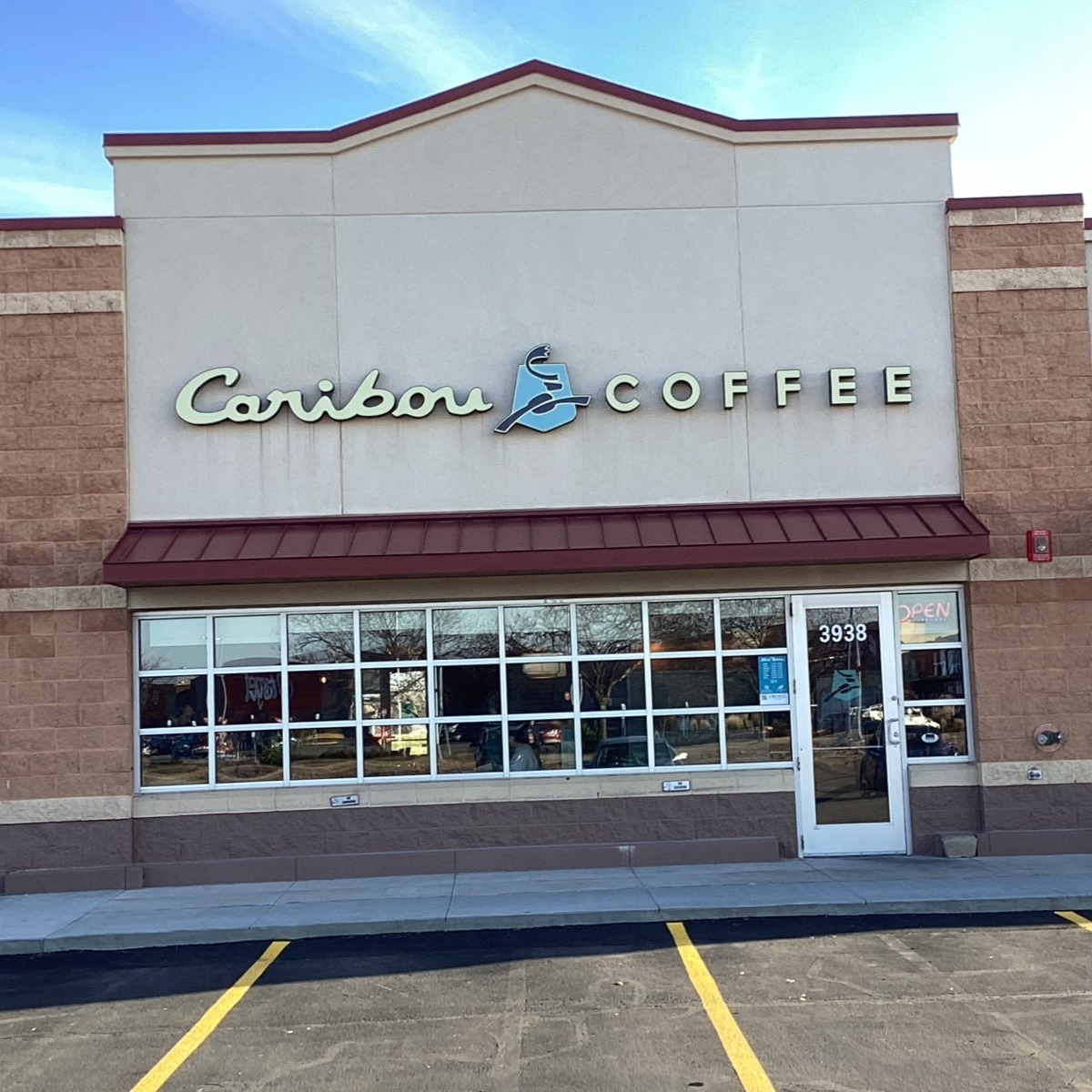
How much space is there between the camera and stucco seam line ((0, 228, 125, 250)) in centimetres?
1233

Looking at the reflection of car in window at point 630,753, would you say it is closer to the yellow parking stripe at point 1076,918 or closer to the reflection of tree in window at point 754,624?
the reflection of tree in window at point 754,624

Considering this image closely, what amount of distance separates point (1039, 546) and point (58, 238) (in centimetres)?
1066

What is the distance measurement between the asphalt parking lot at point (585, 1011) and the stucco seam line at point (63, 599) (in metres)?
3.76

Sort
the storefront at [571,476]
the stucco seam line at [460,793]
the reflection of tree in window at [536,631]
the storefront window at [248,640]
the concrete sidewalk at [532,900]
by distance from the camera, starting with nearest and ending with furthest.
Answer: the concrete sidewalk at [532,900] < the stucco seam line at [460,793] < the storefront at [571,476] < the storefront window at [248,640] < the reflection of tree in window at [536,631]

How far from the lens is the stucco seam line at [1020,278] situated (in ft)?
41.0

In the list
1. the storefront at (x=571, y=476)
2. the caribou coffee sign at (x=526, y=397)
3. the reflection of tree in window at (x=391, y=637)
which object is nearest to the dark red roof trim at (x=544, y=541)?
the storefront at (x=571, y=476)

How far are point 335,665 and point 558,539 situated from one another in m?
2.70

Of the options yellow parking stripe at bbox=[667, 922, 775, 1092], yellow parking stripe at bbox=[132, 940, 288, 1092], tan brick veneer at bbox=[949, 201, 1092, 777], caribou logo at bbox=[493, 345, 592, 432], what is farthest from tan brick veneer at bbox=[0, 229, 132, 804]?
tan brick veneer at bbox=[949, 201, 1092, 777]

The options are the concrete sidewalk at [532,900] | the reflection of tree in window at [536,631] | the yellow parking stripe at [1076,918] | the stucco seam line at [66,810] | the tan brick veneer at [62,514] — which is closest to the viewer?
the yellow parking stripe at [1076,918]

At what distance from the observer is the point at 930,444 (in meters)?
12.4

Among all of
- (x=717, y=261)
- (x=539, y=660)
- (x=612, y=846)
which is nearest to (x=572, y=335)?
(x=717, y=261)

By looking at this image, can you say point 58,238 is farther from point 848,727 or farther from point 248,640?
point 848,727

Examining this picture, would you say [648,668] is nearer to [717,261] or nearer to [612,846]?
[612,846]

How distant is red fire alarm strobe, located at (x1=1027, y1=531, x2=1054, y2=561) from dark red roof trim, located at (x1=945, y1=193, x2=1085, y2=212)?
3509 millimetres
